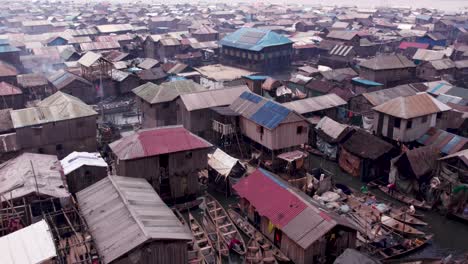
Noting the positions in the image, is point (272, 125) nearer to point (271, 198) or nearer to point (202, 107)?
point (202, 107)

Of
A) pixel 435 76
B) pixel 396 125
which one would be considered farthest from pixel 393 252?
pixel 435 76

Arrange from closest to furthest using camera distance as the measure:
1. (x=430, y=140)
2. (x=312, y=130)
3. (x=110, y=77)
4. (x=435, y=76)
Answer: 1. (x=430, y=140)
2. (x=312, y=130)
3. (x=110, y=77)
4. (x=435, y=76)

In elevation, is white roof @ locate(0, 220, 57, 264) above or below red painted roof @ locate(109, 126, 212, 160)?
below

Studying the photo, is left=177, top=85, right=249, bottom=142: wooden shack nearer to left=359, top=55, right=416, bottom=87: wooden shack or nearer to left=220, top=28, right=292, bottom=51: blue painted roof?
left=359, top=55, right=416, bottom=87: wooden shack

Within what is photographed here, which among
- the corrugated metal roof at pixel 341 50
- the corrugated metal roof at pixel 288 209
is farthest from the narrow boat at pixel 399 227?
the corrugated metal roof at pixel 341 50

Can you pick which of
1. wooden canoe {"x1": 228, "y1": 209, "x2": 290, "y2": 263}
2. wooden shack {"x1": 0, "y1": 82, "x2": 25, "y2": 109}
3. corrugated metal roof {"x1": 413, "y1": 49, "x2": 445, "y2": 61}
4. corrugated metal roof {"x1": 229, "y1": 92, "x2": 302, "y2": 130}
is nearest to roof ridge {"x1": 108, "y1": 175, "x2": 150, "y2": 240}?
wooden canoe {"x1": 228, "y1": 209, "x2": 290, "y2": 263}

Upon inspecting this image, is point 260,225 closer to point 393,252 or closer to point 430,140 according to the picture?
point 393,252
